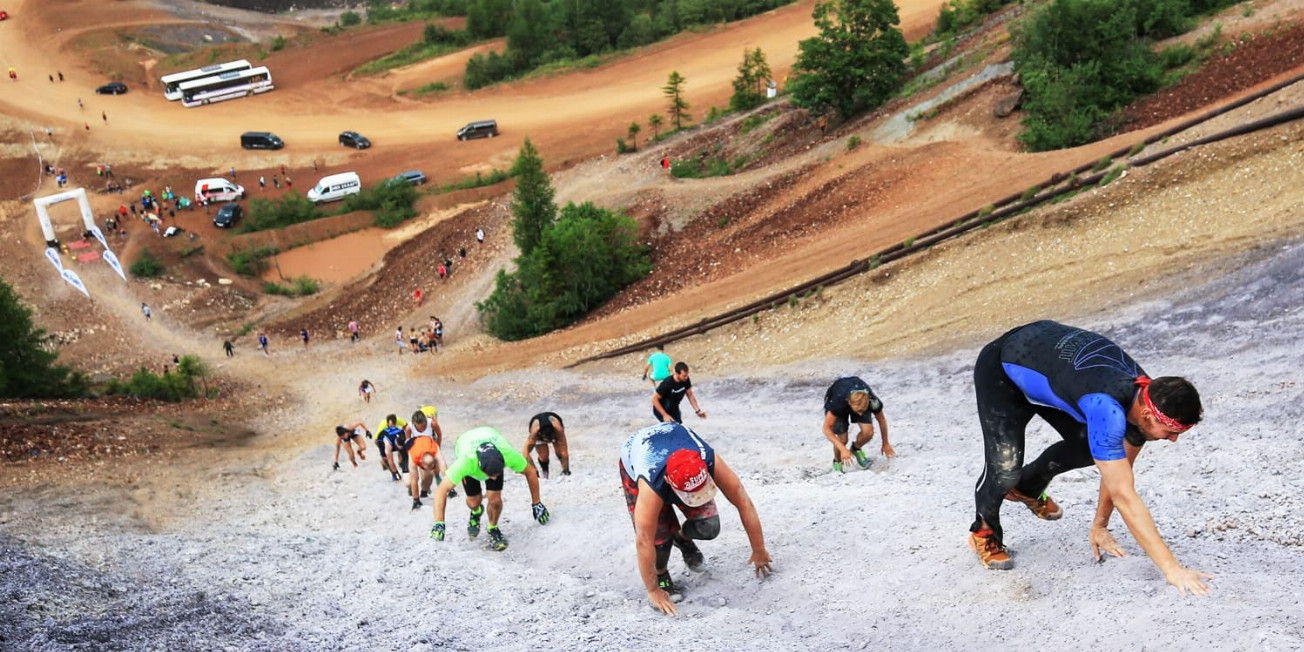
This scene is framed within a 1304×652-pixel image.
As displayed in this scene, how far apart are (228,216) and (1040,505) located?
1934 inches

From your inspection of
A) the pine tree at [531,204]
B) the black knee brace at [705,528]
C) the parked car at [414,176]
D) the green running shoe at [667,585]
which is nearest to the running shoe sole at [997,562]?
the black knee brace at [705,528]

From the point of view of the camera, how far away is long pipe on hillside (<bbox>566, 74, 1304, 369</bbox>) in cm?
1978

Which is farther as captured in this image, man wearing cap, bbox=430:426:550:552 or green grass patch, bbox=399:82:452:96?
green grass patch, bbox=399:82:452:96

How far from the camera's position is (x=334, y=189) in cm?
5059

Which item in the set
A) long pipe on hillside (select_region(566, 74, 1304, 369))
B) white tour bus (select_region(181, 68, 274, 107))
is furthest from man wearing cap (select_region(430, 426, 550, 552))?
white tour bus (select_region(181, 68, 274, 107))

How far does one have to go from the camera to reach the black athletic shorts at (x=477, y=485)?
1037cm

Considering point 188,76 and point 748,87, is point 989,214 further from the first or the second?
point 188,76

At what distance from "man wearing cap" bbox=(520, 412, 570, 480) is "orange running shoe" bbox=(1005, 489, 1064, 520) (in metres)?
7.13

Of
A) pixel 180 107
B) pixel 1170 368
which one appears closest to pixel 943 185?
pixel 1170 368

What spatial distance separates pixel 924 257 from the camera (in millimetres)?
22016

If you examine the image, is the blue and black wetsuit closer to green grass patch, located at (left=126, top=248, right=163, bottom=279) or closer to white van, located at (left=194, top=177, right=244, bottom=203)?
green grass patch, located at (left=126, top=248, right=163, bottom=279)

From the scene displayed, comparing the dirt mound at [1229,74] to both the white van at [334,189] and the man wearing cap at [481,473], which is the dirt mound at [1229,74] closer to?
the man wearing cap at [481,473]

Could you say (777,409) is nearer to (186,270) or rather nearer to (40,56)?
(186,270)

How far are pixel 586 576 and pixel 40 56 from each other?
82.1 meters
